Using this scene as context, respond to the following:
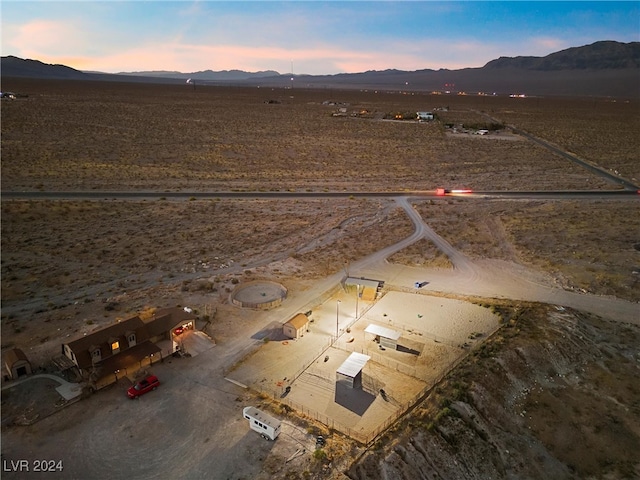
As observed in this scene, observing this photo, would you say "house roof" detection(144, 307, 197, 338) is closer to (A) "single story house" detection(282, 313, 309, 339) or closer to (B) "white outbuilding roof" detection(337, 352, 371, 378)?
(A) "single story house" detection(282, 313, 309, 339)

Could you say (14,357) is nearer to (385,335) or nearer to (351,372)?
(351,372)

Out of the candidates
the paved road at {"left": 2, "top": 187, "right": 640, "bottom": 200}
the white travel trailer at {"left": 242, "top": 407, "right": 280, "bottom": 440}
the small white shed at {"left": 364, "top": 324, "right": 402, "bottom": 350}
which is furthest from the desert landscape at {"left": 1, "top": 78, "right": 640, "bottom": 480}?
the small white shed at {"left": 364, "top": 324, "right": 402, "bottom": 350}

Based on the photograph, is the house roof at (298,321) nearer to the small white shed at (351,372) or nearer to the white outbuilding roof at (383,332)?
the white outbuilding roof at (383,332)

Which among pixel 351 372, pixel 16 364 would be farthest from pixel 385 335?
pixel 16 364

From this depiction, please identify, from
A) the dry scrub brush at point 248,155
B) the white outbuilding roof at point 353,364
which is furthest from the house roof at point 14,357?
the dry scrub brush at point 248,155

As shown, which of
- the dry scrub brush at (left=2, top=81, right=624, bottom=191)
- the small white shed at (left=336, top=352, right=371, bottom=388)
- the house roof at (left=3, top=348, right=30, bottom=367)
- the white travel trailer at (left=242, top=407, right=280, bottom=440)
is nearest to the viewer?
the white travel trailer at (left=242, top=407, right=280, bottom=440)

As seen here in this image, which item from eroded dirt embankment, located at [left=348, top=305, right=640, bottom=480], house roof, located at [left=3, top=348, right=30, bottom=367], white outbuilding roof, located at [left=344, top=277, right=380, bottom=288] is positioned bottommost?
eroded dirt embankment, located at [left=348, top=305, right=640, bottom=480]
